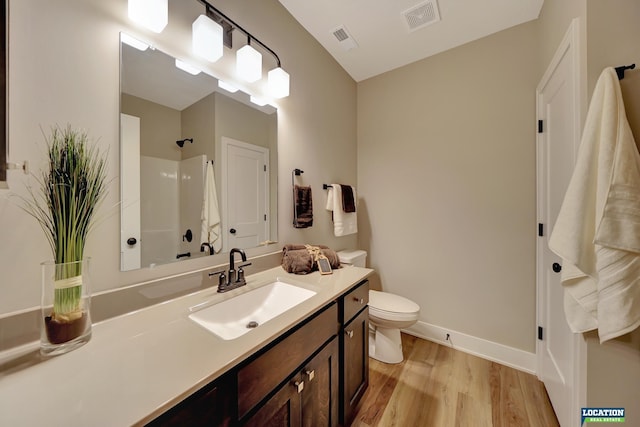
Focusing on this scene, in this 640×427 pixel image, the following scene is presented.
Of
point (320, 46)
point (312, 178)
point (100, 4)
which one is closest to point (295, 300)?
point (312, 178)

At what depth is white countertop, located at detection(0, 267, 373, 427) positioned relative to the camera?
1.47 feet

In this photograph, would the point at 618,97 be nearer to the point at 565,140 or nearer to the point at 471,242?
the point at 565,140

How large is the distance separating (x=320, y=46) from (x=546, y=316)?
268cm

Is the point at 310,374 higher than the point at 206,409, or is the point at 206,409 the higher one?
the point at 206,409

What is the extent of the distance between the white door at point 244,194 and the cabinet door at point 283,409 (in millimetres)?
745

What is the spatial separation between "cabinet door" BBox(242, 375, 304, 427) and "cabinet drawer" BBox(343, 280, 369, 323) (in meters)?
0.42

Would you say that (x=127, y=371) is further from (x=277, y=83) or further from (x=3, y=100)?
(x=277, y=83)

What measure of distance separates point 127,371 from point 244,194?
97 centimetres

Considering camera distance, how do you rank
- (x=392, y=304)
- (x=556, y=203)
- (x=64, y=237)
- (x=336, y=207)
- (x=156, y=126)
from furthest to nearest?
(x=336, y=207) < (x=392, y=304) < (x=556, y=203) < (x=156, y=126) < (x=64, y=237)

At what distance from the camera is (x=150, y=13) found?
918 millimetres

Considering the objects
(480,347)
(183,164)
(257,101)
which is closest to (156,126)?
(183,164)

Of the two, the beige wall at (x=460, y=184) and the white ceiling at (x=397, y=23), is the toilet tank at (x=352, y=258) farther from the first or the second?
the white ceiling at (x=397, y=23)

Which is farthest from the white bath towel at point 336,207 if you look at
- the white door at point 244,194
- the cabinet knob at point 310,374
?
the cabinet knob at point 310,374

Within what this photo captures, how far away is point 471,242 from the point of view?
1957 mm
